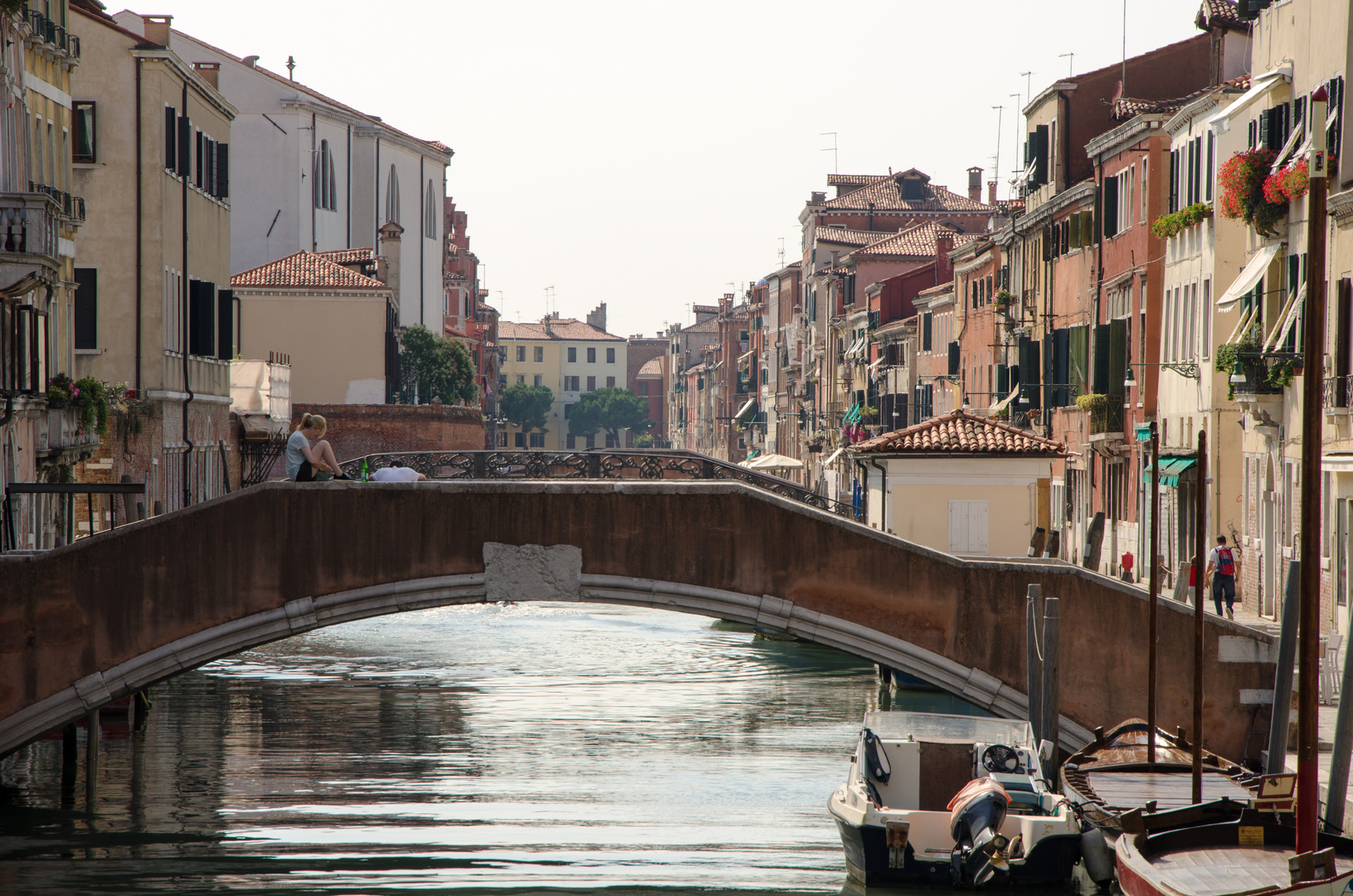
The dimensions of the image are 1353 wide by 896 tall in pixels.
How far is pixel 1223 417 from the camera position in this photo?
26.7m

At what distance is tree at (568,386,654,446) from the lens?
122750mm

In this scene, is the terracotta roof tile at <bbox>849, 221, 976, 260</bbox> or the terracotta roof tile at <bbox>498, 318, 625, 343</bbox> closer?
the terracotta roof tile at <bbox>849, 221, 976, 260</bbox>

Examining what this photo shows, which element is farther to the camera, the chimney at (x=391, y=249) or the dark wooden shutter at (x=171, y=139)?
the chimney at (x=391, y=249)

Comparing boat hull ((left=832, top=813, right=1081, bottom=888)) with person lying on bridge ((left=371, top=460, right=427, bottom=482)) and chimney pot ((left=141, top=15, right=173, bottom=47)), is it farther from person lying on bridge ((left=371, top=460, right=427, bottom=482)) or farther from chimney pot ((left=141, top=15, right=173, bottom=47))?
chimney pot ((left=141, top=15, right=173, bottom=47))

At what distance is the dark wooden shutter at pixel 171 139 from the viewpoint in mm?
27656

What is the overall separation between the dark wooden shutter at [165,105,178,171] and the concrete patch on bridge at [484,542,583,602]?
13.3m

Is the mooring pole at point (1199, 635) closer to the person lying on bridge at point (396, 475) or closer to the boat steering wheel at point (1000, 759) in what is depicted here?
the boat steering wheel at point (1000, 759)

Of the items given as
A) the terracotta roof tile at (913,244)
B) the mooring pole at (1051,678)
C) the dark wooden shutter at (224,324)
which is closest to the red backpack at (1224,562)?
the mooring pole at (1051,678)

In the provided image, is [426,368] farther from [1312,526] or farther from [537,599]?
[1312,526]

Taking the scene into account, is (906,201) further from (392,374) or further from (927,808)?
(927,808)

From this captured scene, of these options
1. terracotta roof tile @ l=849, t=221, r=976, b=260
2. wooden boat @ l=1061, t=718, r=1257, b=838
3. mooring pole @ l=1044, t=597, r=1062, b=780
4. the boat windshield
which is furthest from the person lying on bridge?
terracotta roof tile @ l=849, t=221, r=976, b=260

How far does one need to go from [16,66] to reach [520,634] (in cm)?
1757

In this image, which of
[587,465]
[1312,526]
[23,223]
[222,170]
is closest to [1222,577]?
[587,465]

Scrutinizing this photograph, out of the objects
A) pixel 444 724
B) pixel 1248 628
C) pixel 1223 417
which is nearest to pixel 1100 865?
pixel 1248 628
